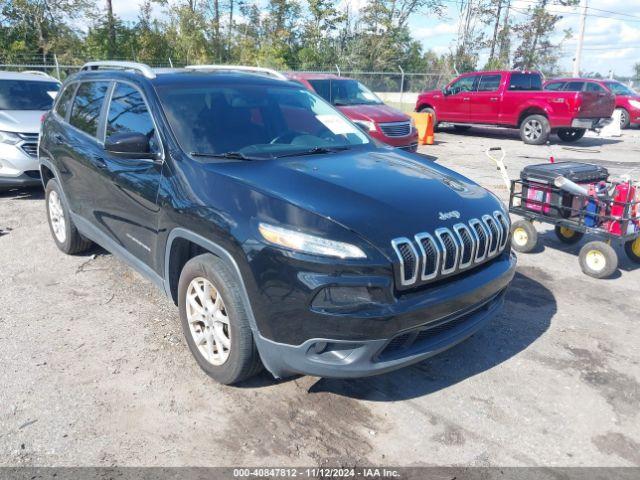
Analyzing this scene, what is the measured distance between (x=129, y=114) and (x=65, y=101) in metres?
1.69

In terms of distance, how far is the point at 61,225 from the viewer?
540 cm

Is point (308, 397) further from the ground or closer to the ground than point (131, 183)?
closer to the ground

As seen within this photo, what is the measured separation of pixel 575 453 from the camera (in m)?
2.71

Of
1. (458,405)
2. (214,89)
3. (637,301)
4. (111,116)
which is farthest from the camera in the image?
(637,301)

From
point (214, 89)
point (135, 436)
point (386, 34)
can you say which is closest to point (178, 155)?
point (214, 89)

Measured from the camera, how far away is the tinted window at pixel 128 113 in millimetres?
3666

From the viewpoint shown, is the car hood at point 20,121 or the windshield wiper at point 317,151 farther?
the car hood at point 20,121

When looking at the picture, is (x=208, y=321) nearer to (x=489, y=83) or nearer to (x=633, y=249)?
(x=633, y=249)

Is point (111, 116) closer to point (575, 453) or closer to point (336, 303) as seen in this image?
point (336, 303)

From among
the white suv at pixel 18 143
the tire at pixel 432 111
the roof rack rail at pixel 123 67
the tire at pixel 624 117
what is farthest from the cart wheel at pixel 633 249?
the tire at pixel 624 117

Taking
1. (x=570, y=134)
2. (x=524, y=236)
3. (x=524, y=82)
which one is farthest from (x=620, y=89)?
A: (x=524, y=236)

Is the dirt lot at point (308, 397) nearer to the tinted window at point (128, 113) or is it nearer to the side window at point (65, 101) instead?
the tinted window at point (128, 113)

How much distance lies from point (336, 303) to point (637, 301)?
3361 millimetres

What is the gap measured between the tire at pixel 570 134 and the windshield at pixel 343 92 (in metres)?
7.05
